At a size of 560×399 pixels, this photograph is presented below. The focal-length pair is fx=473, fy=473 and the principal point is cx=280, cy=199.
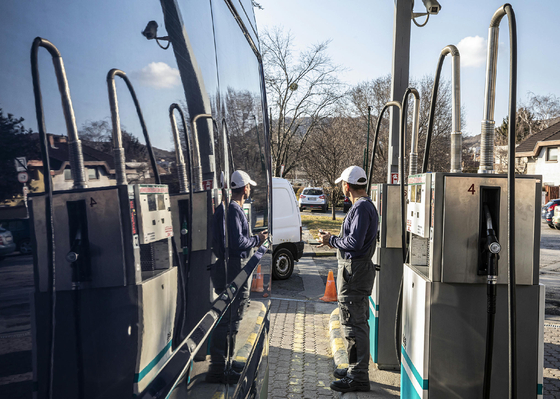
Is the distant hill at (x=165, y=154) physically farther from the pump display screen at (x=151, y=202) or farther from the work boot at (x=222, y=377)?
the work boot at (x=222, y=377)

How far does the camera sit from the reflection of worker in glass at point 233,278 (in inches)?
62.9

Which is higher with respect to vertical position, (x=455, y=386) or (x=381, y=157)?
(x=381, y=157)

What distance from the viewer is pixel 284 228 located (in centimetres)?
975

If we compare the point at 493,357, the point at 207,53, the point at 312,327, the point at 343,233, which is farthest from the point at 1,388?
the point at 312,327

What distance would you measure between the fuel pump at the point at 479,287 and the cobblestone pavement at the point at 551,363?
215 centimetres

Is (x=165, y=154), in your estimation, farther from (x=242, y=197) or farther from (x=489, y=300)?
(x=489, y=300)

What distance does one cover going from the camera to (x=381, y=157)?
37375 mm

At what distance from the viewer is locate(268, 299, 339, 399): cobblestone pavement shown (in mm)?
4664

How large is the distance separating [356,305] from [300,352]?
1.66 m

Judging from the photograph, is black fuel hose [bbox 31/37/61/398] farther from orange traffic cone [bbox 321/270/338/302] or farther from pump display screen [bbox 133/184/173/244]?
orange traffic cone [bbox 321/270/338/302]

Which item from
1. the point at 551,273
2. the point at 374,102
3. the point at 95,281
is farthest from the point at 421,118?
the point at 95,281

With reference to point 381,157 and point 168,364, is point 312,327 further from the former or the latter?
point 381,157

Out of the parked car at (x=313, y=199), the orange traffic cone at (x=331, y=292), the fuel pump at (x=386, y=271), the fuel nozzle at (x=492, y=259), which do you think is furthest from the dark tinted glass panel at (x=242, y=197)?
the parked car at (x=313, y=199)

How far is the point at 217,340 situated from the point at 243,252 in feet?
1.54
